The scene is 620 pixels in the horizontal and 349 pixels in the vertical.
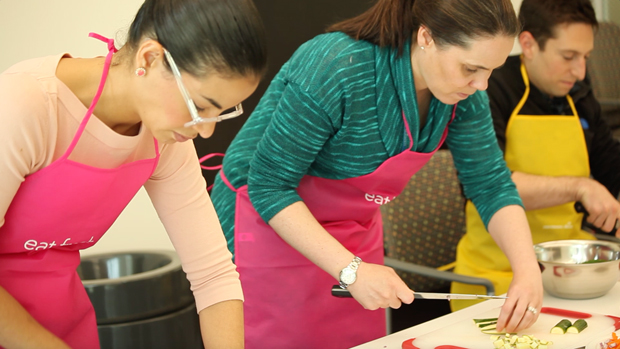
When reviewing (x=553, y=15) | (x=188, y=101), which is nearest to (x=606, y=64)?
(x=553, y=15)

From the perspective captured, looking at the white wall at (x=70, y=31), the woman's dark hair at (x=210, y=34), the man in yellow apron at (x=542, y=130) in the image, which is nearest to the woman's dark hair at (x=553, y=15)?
the man in yellow apron at (x=542, y=130)

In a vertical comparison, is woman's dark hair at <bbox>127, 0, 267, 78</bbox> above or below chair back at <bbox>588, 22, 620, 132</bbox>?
above

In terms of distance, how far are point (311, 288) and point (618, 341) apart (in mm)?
628

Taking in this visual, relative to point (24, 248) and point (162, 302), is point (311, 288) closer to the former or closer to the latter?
point (162, 302)

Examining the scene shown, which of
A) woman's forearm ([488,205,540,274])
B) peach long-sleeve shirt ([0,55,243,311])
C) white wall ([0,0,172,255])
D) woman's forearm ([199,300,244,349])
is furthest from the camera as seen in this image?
white wall ([0,0,172,255])

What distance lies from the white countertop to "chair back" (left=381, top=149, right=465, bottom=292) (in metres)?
0.58

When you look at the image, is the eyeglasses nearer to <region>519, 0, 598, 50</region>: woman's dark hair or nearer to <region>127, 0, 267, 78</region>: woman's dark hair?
<region>127, 0, 267, 78</region>: woman's dark hair

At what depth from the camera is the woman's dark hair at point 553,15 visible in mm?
1922

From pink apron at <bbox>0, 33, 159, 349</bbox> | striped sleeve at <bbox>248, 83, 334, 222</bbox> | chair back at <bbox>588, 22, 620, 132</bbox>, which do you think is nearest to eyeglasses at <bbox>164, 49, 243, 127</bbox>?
pink apron at <bbox>0, 33, 159, 349</bbox>

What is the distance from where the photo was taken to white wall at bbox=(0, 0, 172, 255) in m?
1.76

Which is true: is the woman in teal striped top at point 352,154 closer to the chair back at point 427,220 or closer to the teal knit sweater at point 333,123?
the teal knit sweater at point 333,123

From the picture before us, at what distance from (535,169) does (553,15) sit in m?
0.46

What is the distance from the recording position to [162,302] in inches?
65.6

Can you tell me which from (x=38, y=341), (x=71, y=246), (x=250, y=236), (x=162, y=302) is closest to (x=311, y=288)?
(x=250, y=236)
